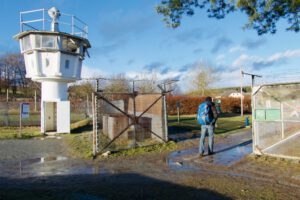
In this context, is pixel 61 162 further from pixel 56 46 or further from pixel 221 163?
pixel 56 46

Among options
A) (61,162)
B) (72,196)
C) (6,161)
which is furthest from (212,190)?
(6,161)

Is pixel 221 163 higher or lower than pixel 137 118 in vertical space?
lower

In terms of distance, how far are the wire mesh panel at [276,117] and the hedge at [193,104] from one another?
28.3m

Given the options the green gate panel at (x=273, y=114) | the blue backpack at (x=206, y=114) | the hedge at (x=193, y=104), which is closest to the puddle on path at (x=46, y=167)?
the blue backpack at (x=206, y=114)

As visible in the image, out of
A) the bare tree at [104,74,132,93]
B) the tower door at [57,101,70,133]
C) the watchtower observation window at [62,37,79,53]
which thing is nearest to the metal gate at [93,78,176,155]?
the bare tree at [104,74,132,93]

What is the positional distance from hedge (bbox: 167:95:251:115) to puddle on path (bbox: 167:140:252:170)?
26140mm

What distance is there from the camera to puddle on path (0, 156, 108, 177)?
28.8ft

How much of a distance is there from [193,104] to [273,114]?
30240mm

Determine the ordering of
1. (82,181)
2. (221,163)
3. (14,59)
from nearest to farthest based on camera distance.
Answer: (82,181), (221,163), (14,59)

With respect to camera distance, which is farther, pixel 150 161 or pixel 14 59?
pixel 14 59

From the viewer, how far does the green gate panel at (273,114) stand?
386 inches

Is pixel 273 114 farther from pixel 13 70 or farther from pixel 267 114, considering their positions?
pixel 13 70

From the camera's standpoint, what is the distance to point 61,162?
10414mm

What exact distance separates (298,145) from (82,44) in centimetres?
1564
